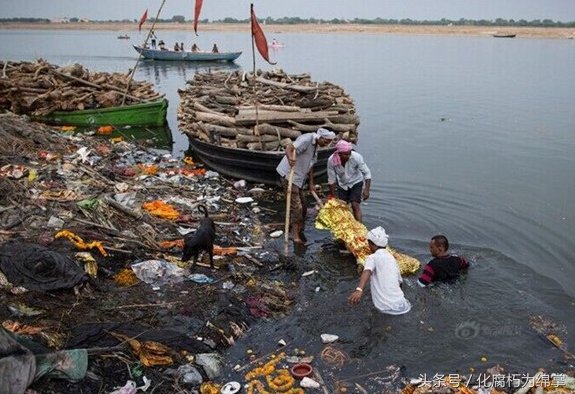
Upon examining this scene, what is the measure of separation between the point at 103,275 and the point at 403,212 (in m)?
6.86

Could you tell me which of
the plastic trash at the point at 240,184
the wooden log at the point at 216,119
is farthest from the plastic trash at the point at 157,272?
the wooden log at the point at 216,119

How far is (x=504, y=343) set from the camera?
6227 mm

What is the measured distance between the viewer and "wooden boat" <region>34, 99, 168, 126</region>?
18938 mm

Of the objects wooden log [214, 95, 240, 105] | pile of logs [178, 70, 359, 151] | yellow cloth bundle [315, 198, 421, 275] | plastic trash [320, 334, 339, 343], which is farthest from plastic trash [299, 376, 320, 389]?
wooden log [214, 95, 240, 105]

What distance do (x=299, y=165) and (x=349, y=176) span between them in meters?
0.92

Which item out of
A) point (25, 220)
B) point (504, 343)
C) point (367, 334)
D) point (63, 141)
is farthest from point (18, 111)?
point (504, 343)

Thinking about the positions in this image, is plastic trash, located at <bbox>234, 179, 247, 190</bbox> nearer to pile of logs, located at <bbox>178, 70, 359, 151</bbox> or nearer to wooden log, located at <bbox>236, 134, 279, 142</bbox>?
pile of logs, located at <bbox>178, 70, 359, 151</bbox>

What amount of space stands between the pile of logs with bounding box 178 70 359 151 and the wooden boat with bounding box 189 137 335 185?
0.71 feet

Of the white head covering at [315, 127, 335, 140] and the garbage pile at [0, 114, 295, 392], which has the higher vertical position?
the white head covering at [315, 127, 335, 140]

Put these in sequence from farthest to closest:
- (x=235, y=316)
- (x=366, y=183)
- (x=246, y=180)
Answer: (x=246, y=180) < (x=366, y=183) < (x=235, y=316)

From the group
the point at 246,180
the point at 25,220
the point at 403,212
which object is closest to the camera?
the point at 25,220

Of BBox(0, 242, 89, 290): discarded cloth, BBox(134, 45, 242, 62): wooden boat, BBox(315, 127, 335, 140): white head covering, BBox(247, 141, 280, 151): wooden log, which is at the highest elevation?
BBox(134, 45, 242, 62): wooden boat

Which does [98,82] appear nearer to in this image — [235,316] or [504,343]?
[235,316]

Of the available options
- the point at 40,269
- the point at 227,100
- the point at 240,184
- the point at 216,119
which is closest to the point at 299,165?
the point at 240,184
